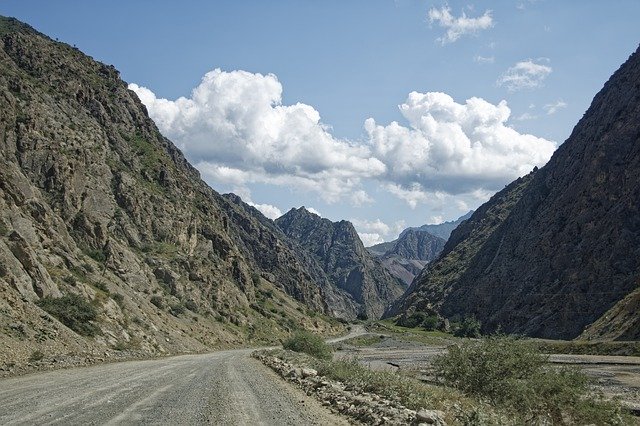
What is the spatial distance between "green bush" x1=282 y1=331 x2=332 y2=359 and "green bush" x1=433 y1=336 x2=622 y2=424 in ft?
82.8

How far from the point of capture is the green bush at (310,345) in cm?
4667

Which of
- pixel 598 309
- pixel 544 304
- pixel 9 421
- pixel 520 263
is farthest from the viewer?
pixel 520 263

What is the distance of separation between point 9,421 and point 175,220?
9179cm

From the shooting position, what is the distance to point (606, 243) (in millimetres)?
97938

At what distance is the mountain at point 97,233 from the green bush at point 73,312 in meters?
0.12

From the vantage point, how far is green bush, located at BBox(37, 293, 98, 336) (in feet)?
125

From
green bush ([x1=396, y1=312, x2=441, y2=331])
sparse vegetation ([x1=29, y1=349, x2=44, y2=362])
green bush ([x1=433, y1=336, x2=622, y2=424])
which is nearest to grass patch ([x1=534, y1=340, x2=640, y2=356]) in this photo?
green bush ([x1=433, y1=336, x2=622, y2=424])

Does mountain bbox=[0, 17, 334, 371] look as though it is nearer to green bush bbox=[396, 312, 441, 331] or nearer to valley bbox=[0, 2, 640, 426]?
valley bbox=[0, 2, 640, 426]

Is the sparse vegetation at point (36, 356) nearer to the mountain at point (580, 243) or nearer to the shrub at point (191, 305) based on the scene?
the shrub at point (191, 305)

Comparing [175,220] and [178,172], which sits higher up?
[178,172]

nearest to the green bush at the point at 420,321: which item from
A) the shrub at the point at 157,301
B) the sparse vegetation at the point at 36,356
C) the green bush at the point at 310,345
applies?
the shrub at the point at 157,301

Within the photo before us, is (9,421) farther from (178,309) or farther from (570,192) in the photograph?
(570,192)

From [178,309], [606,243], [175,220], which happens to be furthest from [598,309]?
[175,220]

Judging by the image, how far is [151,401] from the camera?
637 inches
